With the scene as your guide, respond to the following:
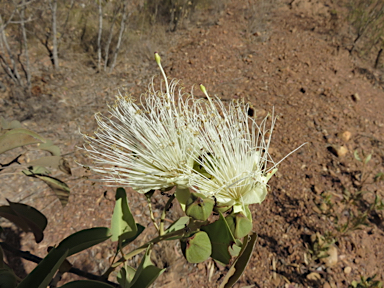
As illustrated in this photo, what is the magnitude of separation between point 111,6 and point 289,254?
179 inches

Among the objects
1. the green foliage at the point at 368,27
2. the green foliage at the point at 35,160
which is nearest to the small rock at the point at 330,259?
the green foliage at the point at 35,160

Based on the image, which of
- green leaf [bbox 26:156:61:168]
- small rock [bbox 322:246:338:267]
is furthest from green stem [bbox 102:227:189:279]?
small rock [bbox 322:246:338:267]

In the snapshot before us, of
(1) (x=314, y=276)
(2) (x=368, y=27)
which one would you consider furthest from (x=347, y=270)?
(2) (x=368, y=27)

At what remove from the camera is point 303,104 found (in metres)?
2.95

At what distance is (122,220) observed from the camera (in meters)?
0.76

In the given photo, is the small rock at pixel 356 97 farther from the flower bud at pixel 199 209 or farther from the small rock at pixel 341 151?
the flower bud at pixel 199 209

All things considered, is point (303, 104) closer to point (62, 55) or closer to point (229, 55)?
point (229, 55)

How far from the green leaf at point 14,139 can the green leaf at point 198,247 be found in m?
0.58

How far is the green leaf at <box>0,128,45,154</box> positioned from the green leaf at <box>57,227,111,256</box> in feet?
1.09

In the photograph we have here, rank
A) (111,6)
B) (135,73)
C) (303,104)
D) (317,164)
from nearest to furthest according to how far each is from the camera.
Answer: (317,164)
(303,104)
(135,73)
(111,6)

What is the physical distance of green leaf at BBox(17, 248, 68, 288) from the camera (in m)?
0.47

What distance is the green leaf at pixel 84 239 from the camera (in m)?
0.66

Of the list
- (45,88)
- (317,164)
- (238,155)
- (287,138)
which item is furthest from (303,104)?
(45,88)

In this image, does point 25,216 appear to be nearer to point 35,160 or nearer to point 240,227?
point 35,160
